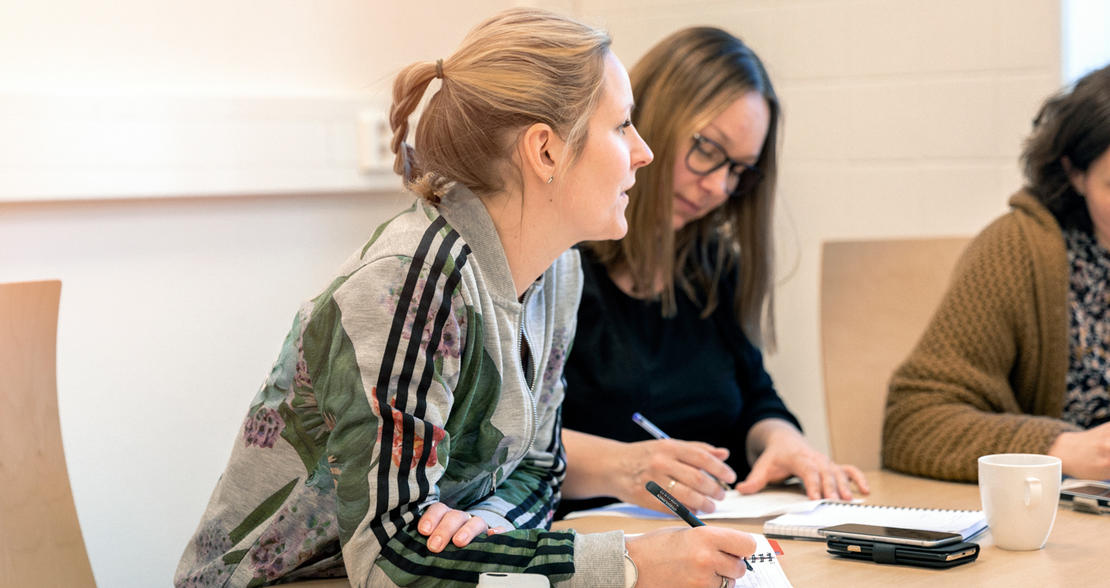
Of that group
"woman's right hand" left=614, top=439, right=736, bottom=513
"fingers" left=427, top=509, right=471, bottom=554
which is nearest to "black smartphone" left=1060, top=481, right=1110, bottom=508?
"woman's right hand" left=614, top=439, right=736, bottom=513

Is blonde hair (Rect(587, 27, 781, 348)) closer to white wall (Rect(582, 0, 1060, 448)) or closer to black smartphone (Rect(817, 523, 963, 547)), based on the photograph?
white wall (Rect(582, 0, 1060, 448))

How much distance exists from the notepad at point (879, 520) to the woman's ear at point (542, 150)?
1.59 ft

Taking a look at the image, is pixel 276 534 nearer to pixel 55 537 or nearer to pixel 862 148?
pixel 55 537

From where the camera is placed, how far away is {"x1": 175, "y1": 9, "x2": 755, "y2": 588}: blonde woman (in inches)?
38.4

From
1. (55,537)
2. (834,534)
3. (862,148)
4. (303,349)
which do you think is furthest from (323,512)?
(862,148)

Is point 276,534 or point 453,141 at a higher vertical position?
point 453,141

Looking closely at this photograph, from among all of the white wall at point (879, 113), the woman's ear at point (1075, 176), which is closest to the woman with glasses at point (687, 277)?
the woman's ear at point (1075, 176)

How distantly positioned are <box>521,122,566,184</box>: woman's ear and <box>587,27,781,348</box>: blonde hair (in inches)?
25.7

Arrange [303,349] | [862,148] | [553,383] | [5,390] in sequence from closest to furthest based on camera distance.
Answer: [303,349]
[5,390]
[553,383]
[862,148]

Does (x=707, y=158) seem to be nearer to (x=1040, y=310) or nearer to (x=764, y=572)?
(x=1040, y=310)

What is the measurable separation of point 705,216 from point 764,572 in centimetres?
96

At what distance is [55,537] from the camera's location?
3.91 ft

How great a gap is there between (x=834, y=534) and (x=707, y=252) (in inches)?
34.7

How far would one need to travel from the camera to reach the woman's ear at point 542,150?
44.6 inches
